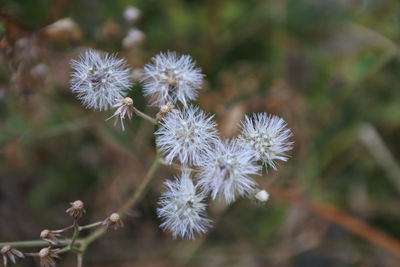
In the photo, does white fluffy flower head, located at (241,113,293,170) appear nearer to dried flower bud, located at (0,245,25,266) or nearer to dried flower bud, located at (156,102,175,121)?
dried flower bud, located at (156,102,175,121)

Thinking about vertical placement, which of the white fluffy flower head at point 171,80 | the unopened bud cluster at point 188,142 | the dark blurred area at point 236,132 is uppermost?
the dark blurred area at point 236,132

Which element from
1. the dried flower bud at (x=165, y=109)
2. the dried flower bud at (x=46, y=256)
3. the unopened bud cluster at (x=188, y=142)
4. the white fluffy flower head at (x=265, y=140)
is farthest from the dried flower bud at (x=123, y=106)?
the dried flower bud at (x=46, y=256)

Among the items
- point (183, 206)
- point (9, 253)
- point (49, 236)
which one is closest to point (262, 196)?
point (183, 206)

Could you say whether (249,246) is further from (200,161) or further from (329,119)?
(200,161)

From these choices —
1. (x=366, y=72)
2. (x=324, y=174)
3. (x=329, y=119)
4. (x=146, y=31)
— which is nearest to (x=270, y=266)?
(x=324, y=174)

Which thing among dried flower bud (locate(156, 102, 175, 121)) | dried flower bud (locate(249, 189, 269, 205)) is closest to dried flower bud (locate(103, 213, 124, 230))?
dried flower bud (locate(156, 102, 175, 121))

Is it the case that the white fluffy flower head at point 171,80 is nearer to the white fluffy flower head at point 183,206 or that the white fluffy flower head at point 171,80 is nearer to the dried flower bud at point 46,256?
the white fluffy flower head at point 183,206
